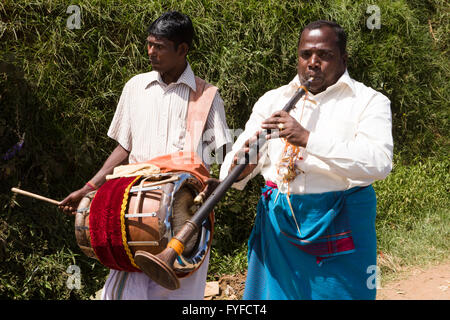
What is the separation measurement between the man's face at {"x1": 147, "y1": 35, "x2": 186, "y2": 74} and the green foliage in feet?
4.97

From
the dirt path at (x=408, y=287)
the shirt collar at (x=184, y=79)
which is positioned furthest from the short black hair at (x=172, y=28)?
the dirt path at (x=408, y=287)

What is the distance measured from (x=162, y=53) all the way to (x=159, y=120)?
38 centimetres

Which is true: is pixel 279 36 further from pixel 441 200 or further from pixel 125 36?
pixel 441 200

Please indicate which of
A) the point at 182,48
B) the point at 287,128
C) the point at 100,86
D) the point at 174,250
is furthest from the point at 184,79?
the point at 100,86

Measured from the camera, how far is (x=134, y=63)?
198 inches

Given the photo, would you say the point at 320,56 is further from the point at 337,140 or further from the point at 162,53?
the point at 162,53

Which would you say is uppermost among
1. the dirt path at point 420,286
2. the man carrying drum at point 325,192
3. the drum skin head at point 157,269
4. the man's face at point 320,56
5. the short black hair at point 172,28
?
the short black hair at point 172,28

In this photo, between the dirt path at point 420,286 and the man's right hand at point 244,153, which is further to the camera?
the dirt path at point 420,286

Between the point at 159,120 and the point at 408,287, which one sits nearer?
the point at 159,120

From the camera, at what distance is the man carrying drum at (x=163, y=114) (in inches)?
120

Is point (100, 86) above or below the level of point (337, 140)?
above

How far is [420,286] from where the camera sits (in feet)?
16.7

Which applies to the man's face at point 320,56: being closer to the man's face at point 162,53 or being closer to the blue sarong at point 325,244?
the blue sarong at point 325,244

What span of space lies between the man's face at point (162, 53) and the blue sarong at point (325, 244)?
95 cm
